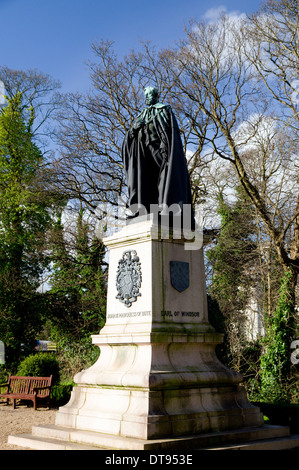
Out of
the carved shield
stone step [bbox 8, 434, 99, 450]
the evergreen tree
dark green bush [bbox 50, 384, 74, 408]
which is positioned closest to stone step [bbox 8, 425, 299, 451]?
stone step [bbox 8, 434, 99, 450]

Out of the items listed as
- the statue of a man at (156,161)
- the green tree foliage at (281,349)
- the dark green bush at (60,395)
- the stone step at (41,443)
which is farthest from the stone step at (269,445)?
the dark green bush at (60,395)

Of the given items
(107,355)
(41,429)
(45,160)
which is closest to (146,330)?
(107,355)

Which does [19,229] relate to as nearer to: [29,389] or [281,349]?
[29,389]

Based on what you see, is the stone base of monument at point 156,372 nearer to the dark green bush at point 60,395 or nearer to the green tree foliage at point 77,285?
the dark green bush at point 60,395

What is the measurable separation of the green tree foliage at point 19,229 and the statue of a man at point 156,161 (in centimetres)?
1271

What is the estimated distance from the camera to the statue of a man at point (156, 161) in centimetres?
788

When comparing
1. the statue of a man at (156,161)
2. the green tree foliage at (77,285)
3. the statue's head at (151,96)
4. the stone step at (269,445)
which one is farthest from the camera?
the green tree foliage at (77,285)

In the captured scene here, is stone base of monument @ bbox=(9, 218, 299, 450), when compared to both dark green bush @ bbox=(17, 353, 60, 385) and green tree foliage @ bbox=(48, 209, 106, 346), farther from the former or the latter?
green tree foliage @ bbox=(48, 209, 106, 346)

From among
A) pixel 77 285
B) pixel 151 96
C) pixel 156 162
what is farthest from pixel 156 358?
pixel 77 285

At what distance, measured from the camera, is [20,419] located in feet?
38.5

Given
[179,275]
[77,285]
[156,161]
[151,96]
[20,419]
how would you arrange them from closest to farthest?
1. [179,275]
2. [156,161]
3. [151,96]
4. [20,419]
5. [77,285]

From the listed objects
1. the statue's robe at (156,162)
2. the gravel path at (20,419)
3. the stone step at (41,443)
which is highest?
the statue's robe at (156,162)

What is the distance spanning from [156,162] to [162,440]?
4.20m

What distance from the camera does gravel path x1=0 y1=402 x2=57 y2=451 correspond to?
9.27m
